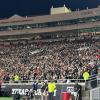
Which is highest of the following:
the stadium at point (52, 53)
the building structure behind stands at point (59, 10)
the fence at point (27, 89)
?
the building structure behind stands at point (59, 10)

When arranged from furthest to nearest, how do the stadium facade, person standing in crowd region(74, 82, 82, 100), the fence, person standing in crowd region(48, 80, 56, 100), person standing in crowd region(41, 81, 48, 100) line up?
the stadium facade < the fence < person standing in crowd region(74, 82, 82, 100) < person standing in crowd region(41, 81, 48, 100) < person standing in crowd region(48, 80, 56, 100)

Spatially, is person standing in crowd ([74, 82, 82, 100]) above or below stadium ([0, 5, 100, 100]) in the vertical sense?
below

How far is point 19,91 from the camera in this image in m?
30.0

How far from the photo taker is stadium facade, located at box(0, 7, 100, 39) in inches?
3150

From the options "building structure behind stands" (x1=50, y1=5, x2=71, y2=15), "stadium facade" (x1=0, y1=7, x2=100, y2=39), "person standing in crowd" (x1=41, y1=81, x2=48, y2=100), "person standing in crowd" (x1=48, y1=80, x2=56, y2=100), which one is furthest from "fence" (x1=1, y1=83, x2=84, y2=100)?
"building structure behind stands" (x1=50, y1=5, x2=71, y2=15)

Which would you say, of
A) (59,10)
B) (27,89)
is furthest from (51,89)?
(59,10)

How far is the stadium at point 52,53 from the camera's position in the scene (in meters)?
27.7

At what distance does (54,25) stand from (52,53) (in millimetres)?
34623

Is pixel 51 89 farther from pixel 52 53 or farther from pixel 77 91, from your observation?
pixel 52 53

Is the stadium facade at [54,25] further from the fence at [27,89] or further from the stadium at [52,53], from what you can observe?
the fence at [27,89]

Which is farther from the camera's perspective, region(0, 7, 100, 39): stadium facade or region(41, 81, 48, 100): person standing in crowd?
region(0, 7, 100, 39): stadium facade

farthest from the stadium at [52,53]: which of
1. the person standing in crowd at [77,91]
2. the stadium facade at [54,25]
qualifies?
the person standing in crowd at [77,91]

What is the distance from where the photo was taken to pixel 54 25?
87375 millimetres

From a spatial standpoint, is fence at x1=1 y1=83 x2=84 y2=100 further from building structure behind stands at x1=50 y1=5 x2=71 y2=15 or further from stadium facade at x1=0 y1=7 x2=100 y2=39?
building structure behind stands at x1=50 y1=5 x2=71 y2=15
